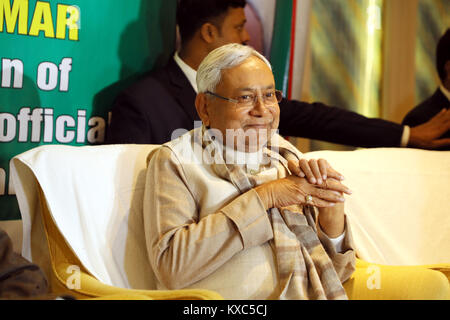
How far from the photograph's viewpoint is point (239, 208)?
1896mm

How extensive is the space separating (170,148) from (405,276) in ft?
3.01

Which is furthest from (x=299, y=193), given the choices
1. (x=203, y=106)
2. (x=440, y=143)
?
(x=440, y=143)

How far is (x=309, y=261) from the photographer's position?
77.0 inches

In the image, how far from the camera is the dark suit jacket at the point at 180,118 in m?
2.88

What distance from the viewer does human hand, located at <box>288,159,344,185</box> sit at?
6.37 feet

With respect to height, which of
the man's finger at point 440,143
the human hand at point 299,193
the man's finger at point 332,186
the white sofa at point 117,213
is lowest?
the white sofa at point 117,213

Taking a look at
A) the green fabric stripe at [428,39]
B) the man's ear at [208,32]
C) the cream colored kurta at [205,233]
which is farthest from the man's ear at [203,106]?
the green fabric stripe at [428,39]

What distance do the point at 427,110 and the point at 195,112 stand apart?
1500 mm

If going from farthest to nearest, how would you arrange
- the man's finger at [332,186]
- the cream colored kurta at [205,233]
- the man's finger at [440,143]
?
the man's finger at [440,143]
the man's finger at [332,186]
the cream colored kurta at [205,233]

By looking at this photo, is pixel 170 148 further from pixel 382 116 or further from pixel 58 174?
pixel 382 116

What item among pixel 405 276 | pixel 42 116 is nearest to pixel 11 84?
pixel 42 116

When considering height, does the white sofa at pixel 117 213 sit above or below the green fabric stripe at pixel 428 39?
below

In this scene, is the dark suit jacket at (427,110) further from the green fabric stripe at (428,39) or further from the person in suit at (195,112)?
the green fabric stripe at (428,39)

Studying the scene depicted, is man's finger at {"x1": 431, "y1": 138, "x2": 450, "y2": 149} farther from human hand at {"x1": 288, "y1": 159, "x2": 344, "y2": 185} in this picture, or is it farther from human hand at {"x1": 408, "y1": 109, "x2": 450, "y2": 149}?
human hand at {"x1": 288, "y1": 159, "x2": 344, "y2": 185}
